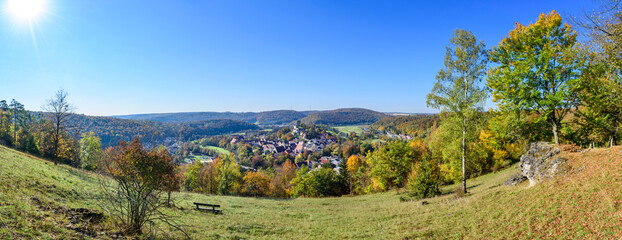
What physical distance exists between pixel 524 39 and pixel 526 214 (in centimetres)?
1122

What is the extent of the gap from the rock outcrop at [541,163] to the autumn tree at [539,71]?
1285mm

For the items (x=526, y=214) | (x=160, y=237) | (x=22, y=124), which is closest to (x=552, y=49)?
(x=526, y=214)

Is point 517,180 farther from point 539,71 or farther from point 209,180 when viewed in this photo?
point 209,180

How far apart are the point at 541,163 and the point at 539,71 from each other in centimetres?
543

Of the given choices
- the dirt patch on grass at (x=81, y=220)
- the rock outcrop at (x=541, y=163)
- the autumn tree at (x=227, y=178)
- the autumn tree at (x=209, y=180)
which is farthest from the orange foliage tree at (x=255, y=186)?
the rock outcrop at (x=541, y=163)

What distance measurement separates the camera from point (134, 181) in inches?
348

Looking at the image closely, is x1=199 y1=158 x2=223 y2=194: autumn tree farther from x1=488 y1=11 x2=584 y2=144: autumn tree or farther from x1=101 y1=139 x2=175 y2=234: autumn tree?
x1=488 y1=11 x2=584 y2=144: autumn tree

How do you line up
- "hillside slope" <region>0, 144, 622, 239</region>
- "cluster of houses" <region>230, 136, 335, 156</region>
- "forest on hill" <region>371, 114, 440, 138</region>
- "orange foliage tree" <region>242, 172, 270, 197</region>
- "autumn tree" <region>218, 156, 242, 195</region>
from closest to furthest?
"hillside slope" <region>0, 144, 622, 239</region> < "autumn tree" <region>218, 156, 242, 195</region> < "orange foliage tree" <region>242, 172, 270, 197</region> < "forest on hill" <region>371, 114, 440, 138</region> < "cluster of houses" <region>230, 136, 335, 156</region>

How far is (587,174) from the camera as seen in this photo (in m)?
10.0

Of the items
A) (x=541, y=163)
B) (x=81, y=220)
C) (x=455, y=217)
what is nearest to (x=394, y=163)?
(x=541, y=163)

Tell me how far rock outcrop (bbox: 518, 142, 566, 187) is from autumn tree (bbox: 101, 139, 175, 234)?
61.3ft

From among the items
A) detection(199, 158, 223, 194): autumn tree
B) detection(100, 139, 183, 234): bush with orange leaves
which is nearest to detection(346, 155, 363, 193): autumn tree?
detection(199, 158, 223, 194): autumn tree

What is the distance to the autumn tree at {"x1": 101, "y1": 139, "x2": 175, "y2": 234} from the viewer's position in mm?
8312

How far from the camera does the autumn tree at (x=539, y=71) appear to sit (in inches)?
496
